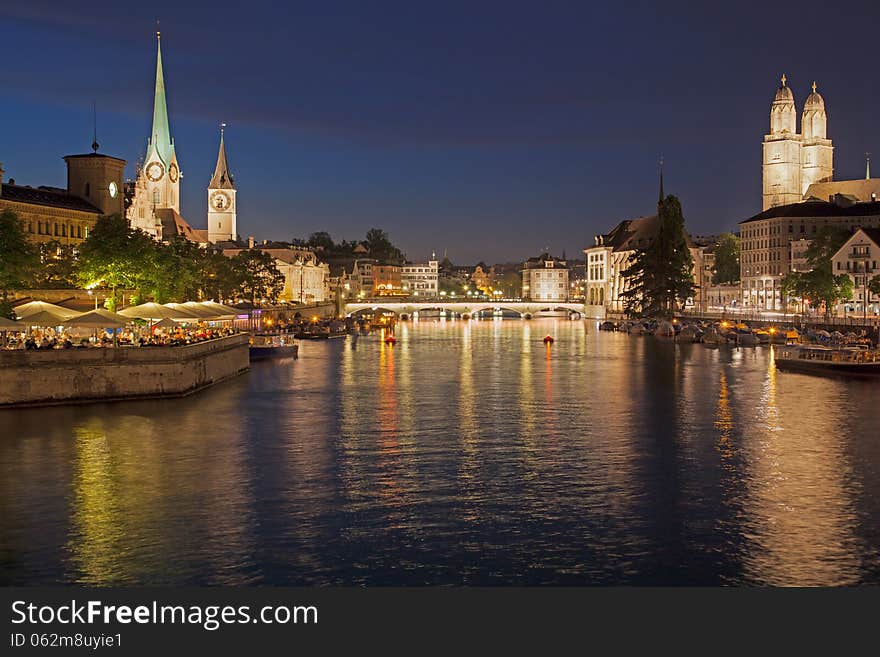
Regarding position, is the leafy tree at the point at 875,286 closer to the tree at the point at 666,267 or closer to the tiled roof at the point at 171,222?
the tree at the point at 666,267

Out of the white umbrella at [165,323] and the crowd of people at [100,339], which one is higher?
the white umbrella at [165,323]

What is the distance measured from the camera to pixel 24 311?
2061 inches

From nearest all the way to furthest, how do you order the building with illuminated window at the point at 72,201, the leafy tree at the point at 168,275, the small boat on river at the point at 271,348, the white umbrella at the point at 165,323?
the white umbrella at the point at 165,323, the leafy tree at the point at 168,275, the small boat on river at the point at 271,348, the building with illuminated window at the point at 72,201

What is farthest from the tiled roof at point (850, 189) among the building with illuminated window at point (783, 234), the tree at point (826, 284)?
the tree at point (826, 284)

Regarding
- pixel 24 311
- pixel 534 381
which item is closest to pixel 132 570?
pixel 24 311

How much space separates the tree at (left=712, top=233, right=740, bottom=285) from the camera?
18688 cm

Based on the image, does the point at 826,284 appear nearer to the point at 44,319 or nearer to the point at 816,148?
the point at 44,319

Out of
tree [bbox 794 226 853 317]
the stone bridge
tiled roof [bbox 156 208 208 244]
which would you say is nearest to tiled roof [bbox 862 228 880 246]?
tree [bbox 794 226 853 317]

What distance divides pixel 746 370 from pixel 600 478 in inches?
1611

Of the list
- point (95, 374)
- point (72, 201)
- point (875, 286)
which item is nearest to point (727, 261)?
point (875, 286)

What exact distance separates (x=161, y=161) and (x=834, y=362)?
122 meters

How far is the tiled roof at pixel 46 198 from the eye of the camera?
94.4 m

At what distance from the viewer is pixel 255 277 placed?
5079 inches

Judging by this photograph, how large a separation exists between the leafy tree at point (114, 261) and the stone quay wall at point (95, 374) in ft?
61.4
